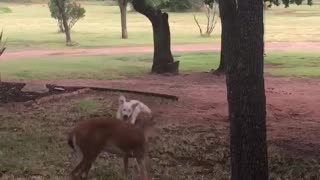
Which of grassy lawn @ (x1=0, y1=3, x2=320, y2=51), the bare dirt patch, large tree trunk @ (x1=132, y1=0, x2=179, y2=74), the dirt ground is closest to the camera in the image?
the bare dirt patch

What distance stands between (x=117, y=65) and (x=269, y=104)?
32.1 ft

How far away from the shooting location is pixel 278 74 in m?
20.3

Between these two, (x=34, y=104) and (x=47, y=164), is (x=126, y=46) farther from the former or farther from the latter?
(x=47, y=164)

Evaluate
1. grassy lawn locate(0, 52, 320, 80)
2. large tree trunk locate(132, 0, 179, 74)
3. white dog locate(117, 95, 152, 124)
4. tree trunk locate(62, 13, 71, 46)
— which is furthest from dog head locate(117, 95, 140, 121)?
tree trunk locate(62, 13, 71, 46)

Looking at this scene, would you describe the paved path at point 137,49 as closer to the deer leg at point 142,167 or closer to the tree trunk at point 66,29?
the tree trunk at point 66,29

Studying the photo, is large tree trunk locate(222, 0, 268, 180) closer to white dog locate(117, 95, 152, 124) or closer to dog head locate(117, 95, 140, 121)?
white dog locate(117, 95, 152, 124)

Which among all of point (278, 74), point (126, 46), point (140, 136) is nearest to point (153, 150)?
point (140, 136)

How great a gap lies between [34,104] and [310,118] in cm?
542

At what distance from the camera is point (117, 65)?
22750 mm

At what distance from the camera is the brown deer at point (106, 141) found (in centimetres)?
566

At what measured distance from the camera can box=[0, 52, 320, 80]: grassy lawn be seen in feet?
64.8

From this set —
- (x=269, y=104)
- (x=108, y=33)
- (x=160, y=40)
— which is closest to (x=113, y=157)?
(x=269, y=104)

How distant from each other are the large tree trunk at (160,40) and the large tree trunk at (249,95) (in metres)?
15.3

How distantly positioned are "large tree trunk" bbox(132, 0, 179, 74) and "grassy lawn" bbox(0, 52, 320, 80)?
59 cm
